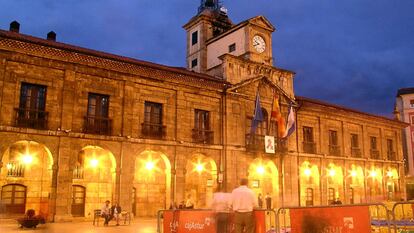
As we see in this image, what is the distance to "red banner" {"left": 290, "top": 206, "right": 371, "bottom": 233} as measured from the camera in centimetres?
1071

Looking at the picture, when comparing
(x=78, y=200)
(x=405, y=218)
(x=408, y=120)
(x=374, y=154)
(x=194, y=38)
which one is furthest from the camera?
(x=408, y=120)

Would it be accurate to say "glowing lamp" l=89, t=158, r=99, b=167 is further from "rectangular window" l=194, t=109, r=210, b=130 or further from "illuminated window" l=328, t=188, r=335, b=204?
"illuminated window" l=328, t=188, r=335, b=204

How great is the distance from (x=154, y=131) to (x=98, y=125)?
12.2 feet

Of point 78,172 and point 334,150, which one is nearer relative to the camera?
point 78,172

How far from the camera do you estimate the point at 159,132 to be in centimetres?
2766

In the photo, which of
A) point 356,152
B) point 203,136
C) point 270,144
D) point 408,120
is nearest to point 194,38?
point 270,144

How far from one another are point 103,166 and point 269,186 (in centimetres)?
1383

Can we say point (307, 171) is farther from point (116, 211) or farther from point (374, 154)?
point (116, 211)

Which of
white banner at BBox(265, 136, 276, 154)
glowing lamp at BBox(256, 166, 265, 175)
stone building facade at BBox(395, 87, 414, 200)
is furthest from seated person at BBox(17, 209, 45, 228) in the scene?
stone building facade at BBox(395, 87, 414, 200)

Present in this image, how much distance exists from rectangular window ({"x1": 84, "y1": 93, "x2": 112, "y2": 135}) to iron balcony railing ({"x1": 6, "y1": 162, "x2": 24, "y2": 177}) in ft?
15.4

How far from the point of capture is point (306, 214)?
11.7m

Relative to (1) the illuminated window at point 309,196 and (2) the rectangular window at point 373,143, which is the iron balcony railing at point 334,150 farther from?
(2) the rectangular window at point 373,143

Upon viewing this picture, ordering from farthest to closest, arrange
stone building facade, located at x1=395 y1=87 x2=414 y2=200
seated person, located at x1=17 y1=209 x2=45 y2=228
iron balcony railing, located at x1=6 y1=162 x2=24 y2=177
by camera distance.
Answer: stone building facade, located at x1=395 y1=87 x2=414 y2=200 → iron balcony railing, located at x1=6 y1=162 x2=24 y2=177 → seated person, located at x1=17 y1=209 x2=45 y2=228

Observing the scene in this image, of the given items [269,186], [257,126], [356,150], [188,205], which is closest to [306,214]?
[188,205]
